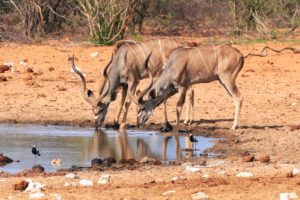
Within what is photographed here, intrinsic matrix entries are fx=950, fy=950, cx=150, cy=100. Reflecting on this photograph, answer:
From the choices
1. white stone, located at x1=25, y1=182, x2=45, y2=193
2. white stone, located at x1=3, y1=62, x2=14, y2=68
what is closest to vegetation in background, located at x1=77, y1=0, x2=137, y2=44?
white stone, located at x1=3, y1=62, x2=14, y2=68

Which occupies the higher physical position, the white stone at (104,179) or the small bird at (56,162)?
the white stone at (104,179)

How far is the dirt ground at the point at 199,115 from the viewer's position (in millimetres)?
8375

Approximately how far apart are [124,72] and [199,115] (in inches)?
54.7

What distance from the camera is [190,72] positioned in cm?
1380

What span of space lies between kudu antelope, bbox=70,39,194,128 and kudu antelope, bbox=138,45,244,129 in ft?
1.23

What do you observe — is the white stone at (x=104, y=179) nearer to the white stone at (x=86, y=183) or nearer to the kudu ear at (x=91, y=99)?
the white stone at (x=86, y=183)

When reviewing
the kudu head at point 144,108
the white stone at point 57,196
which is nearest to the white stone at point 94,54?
the kudu head at point 144,108

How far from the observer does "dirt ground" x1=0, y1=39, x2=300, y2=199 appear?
8.38 meters

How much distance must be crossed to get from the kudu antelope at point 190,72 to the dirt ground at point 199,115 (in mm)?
578

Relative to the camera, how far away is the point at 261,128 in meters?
13.4

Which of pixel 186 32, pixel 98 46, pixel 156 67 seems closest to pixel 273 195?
pixel 156 67

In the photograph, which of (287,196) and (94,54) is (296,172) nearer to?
(287,196)

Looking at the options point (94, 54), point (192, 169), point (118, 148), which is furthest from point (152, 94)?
point (94, 54)

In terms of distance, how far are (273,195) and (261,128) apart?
17.7 feet
